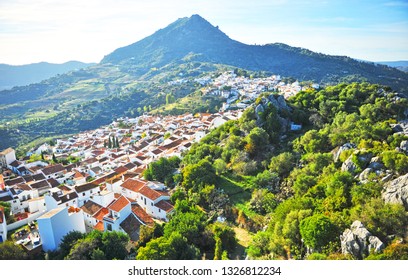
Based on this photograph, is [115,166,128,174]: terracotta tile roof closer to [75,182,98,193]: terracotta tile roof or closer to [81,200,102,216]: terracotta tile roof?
[75,182,98,193]: terracotta tile roof

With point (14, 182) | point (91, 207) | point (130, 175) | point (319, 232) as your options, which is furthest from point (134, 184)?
point (319, 232)

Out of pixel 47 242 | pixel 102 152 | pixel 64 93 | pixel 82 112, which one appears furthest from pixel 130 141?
pixel 64 93

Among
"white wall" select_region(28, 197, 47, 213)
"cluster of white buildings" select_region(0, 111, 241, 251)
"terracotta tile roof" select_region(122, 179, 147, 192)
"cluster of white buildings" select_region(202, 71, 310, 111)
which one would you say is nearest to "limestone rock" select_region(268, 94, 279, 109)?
"cluster of white buildings" select_region(0, 111, 241, 251)

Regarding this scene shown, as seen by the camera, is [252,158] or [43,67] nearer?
[252,158]

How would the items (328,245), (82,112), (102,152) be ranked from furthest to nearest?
(82,112), (102,152), (328,245)

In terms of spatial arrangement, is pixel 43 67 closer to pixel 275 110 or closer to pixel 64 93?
pixel 64 93

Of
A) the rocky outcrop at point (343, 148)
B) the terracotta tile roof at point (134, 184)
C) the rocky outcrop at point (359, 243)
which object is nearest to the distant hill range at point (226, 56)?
the rocky outcrop at point (343, 148)
